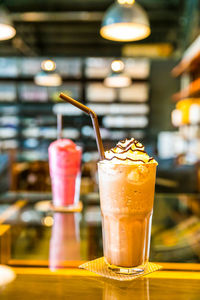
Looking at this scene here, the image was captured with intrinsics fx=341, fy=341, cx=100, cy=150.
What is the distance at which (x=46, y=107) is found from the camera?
26.7ft

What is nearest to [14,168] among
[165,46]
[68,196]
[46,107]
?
[68,196]

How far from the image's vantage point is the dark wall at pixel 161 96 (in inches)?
323

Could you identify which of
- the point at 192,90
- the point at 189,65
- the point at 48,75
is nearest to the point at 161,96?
the point at 189,65

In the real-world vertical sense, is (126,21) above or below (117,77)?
below

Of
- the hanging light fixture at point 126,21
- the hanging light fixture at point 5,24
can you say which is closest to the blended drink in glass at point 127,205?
the hanging light fixture at point 126,21

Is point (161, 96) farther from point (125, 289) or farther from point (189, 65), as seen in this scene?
point (125, 289)

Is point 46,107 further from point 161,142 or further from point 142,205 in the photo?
point 142,205

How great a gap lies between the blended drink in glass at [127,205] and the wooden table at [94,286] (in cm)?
6

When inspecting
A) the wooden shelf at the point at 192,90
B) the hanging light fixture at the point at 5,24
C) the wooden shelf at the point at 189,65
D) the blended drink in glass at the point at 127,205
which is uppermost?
the wooden shelf at the point at 189,65

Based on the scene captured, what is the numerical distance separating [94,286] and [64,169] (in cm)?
84

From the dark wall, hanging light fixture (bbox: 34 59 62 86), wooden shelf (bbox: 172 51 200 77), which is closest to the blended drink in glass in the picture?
hanging light fixture (bbox: 34 59 62 86)

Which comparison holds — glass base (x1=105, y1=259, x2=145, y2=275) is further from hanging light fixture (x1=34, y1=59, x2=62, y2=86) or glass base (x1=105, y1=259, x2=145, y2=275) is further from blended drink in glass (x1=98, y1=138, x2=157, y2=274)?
hanging light fixture (x1=34, y1=59, x2=62, y2=86)

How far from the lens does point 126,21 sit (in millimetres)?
2678

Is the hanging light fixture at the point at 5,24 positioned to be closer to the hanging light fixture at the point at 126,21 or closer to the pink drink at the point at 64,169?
the hanging light fixture at the point at 126,21
